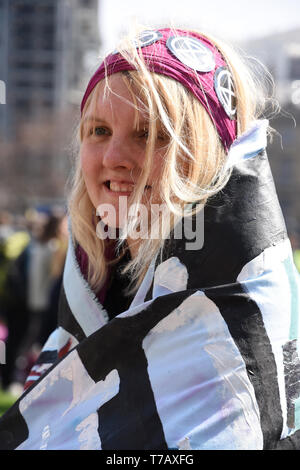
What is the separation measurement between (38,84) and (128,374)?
224 ft

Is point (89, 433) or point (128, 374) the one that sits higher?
point (128, 374)

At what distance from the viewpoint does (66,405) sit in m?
1.34

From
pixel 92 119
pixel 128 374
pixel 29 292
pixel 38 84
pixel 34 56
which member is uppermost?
pixel 34 56

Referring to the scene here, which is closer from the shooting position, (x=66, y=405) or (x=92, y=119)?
(x=66, y=405)

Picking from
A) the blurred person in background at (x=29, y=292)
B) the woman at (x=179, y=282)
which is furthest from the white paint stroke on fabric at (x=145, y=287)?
the blurred person in background at (x=29, y=292)

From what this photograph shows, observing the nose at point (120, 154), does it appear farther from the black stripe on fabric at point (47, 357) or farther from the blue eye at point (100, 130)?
the black stripe on fabric at point (47, 357)

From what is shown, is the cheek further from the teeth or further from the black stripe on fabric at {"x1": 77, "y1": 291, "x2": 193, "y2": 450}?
the black stripe on fabric at {"x1": 77, "y1": 291, "x2": 193, "y2": 450}

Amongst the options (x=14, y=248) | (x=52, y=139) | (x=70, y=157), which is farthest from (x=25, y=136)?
(x=70, y=157)

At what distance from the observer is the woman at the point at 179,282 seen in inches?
47.0

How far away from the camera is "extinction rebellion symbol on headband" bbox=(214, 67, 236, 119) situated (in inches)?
59.0

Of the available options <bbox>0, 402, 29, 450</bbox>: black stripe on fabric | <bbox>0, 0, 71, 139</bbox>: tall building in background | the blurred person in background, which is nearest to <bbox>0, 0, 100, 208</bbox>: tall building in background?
<bbox>0, 0, 71, 139</bbox>: tall building in background

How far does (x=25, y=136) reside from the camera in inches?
2154

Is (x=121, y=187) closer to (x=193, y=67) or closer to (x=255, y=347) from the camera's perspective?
(x=193, y=67)

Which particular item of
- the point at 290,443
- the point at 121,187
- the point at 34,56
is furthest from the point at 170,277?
the point at 34,56
